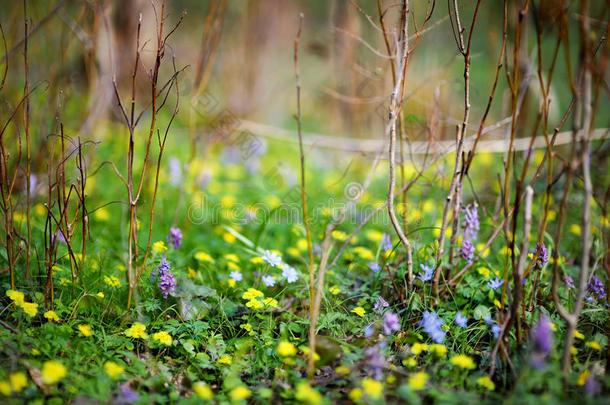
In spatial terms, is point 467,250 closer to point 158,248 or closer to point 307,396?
point 307,396

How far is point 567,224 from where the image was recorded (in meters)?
2.85

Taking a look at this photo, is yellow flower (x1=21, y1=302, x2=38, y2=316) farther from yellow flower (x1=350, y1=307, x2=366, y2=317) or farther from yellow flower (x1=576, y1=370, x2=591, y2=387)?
yellow flower (x1=576, y1=370, x2=591, y2=387)

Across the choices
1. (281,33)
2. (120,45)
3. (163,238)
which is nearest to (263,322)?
(163,238)

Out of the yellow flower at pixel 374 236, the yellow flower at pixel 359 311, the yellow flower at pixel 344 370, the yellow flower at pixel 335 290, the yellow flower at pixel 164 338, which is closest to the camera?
the yellow flower at pixel 344 370

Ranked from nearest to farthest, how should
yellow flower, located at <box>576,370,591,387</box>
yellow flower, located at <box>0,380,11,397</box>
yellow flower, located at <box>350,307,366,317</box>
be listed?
yellow flower, located at <box>0,380,11,397</box>, yellow flower, located at <box>576,370,591,387</box>, yellow flower, located at <box>350,307,366,317</box>

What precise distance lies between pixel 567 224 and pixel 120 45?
4.62 metres

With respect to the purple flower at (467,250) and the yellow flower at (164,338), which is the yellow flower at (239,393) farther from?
the purple flower at (467,250)

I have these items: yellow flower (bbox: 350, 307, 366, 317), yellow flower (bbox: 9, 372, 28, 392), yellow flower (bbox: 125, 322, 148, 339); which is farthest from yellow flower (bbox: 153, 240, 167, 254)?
yellow flower (bbox: 350, 307, 366, 317)

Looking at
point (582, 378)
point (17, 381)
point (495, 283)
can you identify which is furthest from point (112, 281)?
point (582, 378)

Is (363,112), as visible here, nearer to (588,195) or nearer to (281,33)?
(588,195)

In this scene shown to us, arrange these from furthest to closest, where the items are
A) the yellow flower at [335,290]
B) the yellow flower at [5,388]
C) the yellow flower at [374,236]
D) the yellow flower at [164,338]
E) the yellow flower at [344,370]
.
Result: the yellow flower at [374,236] → the yellow flower at [335,290] → the yellow flower at [164,338] → the yellow flower at [344,370] → the yellow flower at [5,388]

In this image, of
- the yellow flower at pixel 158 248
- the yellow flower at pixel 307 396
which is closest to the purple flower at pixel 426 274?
the yellow flower at pixel 307 396

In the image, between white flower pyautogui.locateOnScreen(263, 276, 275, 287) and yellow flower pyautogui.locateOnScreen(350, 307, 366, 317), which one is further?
white flower pyautogui.locateOnScreen(263, 276, 275, 287)

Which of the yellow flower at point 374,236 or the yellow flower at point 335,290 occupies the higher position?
the yellow flower at point 374,236
